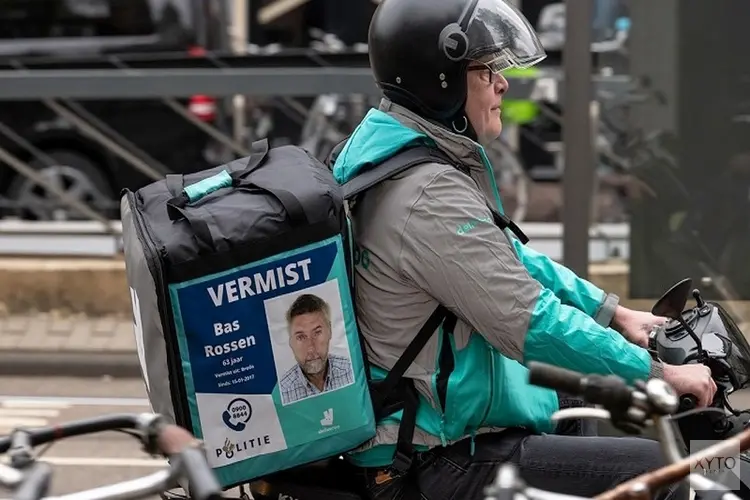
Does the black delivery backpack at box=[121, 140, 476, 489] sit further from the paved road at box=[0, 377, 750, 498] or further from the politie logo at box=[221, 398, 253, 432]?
the paved road at box=[0, 377, 750, 498]

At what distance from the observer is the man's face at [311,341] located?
2.48 m

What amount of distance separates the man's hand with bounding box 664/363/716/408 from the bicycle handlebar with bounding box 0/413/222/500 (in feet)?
3.46

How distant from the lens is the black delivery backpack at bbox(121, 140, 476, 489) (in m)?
2.42

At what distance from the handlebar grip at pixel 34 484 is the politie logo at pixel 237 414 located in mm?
794

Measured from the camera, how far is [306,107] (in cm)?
988

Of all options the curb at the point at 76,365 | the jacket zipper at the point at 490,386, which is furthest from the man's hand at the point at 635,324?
the curb at the point at 76,365

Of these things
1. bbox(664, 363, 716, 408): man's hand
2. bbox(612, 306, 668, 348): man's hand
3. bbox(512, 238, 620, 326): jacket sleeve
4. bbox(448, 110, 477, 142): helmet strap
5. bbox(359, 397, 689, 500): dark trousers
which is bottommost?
bbox(359, 397, 689, 500): dark trousers

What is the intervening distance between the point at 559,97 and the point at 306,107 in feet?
13.1

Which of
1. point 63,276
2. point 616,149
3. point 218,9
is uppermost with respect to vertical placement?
point 218,9

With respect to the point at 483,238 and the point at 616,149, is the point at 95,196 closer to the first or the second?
the point at 616,149

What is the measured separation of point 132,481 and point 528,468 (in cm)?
106

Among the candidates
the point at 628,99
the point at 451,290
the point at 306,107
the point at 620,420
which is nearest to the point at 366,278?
the point at 451,290

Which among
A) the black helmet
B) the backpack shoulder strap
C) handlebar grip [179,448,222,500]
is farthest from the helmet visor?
handlebar grip [179,448,222,500]

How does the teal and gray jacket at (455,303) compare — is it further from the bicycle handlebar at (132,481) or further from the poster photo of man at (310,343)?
the bicycle handlebar at (132,481)
